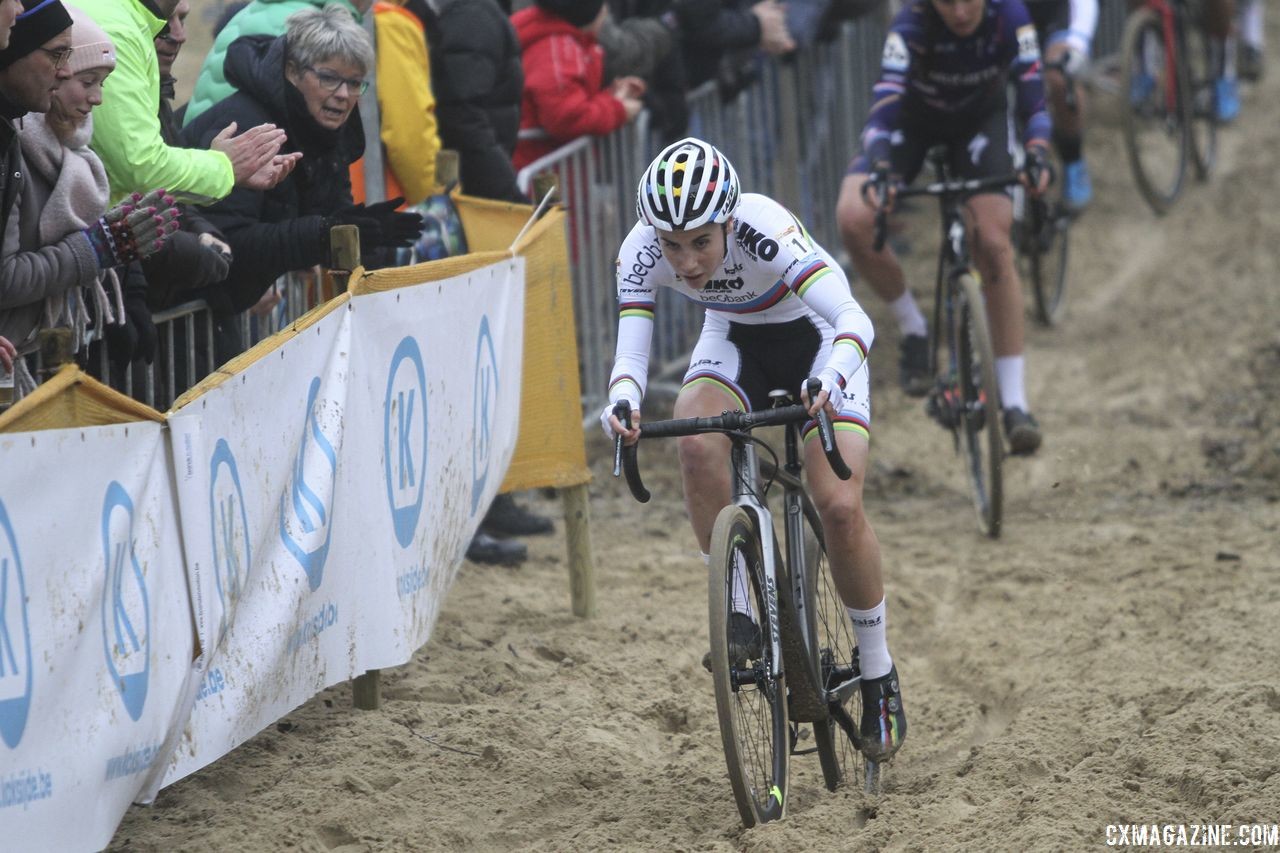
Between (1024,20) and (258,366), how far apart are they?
17.5 feet

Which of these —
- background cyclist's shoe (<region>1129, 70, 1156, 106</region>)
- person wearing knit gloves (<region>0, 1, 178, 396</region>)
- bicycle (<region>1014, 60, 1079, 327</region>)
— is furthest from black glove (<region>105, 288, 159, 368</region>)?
background cyclist's shoe (<region>1129, 70, 1156, 106</region>)

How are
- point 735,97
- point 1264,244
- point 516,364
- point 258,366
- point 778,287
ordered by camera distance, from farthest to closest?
1. point 1264,244
2. point 735,97
3. point 516,364
4. point 778,287
5. point 258,366

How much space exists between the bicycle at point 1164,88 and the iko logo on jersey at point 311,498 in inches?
365

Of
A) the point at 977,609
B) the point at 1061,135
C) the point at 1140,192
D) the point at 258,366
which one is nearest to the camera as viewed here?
the point at 258,366

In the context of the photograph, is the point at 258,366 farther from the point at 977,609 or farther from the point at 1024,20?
the point at 1024,20

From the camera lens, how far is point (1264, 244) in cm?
1340

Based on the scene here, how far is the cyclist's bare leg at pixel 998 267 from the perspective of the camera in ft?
28.5


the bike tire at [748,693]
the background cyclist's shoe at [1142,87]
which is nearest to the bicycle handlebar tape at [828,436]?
the bike tire at [748,693]

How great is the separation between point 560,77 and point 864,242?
1790 millimetres

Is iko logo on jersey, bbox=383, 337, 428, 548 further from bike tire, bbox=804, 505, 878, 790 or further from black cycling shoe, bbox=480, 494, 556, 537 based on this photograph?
black cycling shoe, bbox=480, 494, 556, 537

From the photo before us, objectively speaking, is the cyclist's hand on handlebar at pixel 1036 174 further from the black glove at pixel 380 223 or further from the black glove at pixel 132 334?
the black glove at pixel 132 334

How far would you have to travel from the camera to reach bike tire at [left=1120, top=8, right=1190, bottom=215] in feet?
43.4

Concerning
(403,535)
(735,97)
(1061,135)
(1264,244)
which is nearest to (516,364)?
(403,535)

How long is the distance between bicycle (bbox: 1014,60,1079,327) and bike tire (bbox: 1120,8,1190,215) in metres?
1.12
